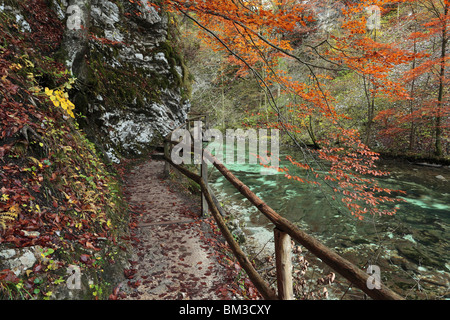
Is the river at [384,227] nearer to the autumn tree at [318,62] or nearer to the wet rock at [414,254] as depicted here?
the wet rock at [414,254]

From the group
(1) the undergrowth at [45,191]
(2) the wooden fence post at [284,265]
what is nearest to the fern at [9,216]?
(1) the undergrowth at [45,191]

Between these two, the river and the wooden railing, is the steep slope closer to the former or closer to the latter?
the wooden railing

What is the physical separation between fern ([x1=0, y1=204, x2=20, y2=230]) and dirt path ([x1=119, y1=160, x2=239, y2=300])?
1558 mm

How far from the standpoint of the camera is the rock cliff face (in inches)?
257

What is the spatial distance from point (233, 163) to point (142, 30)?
8.04m

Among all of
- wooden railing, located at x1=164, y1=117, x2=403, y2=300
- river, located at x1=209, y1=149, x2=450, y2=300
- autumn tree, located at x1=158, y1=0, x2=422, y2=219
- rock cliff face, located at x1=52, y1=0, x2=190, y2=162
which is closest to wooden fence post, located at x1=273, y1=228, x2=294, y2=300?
wooden railing, located at x1=164, y1=117, x2=403, y2=300

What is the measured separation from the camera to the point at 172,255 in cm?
386

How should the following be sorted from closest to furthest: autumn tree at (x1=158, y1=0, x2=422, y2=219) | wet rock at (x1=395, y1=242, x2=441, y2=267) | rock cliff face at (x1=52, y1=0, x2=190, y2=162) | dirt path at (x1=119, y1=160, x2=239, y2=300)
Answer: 1. dirt path at (x1=119, y1=160, x2=239, y2=300)
2. autumn tree at (x1=158, y1=0, x2=422, y2=219)
3. wet rock at (x1=395, y1=242, x2=441, y2=267)
4. rock cliff face at (x1=52, y1=0, x2=190, y2=162)

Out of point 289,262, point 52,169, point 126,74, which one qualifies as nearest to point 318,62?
point 126,74

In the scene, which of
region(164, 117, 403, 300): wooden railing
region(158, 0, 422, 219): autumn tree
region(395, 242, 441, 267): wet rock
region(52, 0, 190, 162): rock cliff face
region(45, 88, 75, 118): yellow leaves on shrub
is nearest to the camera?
region(164, 117, 403, 300): wooden railing

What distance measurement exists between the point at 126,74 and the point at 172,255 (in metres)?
8.19

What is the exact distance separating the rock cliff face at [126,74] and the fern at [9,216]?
14.7ft

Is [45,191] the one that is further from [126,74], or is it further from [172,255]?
[126,74]

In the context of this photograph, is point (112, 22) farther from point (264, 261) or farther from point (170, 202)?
point (264, 261)
